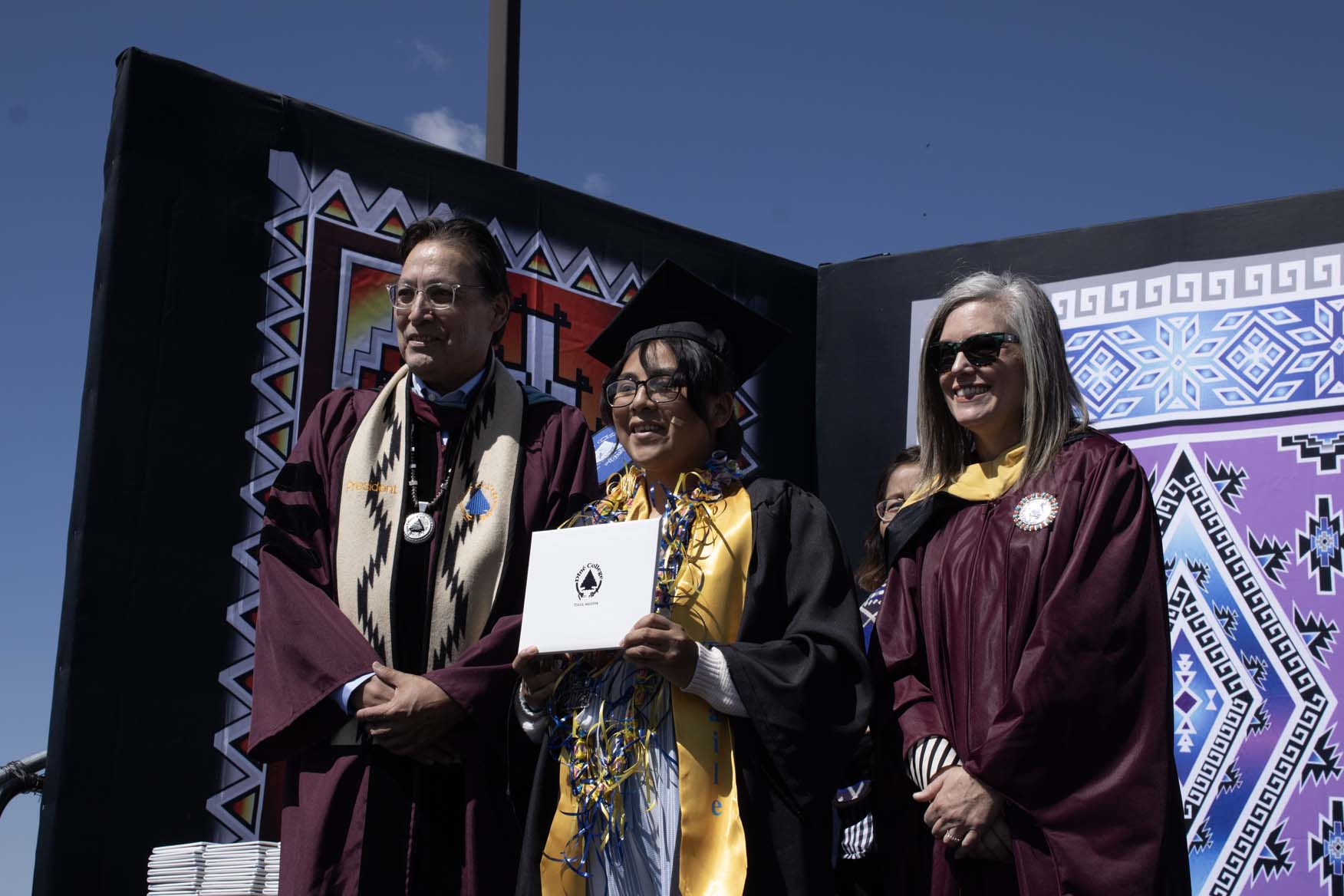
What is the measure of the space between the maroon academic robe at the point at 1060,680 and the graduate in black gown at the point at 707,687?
207 millimetres

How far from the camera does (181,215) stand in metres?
4.40

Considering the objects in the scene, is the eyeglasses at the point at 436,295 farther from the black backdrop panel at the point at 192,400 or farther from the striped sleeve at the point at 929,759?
the striped sleeve at the point at 929,759

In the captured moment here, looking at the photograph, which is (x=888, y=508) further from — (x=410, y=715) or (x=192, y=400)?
(x=192, y=400)

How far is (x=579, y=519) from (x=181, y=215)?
6.46 ft

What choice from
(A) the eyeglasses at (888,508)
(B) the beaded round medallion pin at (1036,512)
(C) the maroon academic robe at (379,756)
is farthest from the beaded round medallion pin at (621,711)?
(A) the eyeglasses at (888,508)

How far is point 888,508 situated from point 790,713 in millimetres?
1937

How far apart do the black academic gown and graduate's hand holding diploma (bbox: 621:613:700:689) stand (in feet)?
0.35

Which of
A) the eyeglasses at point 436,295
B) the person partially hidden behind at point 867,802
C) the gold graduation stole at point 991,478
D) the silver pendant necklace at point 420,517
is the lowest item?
the person partially hidden behind at point 867,802

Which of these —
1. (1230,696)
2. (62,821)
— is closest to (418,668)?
(62,821)

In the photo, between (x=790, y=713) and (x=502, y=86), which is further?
(x=502, y=86)

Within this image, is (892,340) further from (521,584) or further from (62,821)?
(62,821)

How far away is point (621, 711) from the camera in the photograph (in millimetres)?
2914

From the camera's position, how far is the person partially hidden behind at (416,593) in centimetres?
313

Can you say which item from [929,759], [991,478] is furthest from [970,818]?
[991,478]
